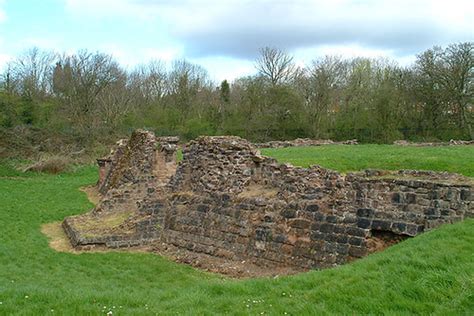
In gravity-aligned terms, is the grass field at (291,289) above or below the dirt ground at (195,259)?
above

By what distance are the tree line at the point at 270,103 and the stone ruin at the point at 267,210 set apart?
933 inches

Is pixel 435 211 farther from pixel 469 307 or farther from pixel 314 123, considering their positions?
pixel 314 123

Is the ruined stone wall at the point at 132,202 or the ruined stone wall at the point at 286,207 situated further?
the ruined stone wall at the point at 132,202

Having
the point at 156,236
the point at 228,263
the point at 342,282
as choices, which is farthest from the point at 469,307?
the point at 156,236

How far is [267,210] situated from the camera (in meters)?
12.2

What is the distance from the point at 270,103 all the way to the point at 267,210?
2991 centimetres

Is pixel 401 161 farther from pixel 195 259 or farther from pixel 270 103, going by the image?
pixel 270 103

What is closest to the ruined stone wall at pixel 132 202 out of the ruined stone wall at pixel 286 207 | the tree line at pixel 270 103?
the ruined stone wall at pixel 286 207

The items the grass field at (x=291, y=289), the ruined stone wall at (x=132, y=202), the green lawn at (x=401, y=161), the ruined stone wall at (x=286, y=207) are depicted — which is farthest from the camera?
the green lawn at (x=401, y=161)

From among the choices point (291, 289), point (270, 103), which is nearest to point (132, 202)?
point (291, 289)

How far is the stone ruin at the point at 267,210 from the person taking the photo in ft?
33.4

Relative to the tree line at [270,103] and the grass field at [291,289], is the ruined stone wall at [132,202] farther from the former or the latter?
the tree line at [270,103]

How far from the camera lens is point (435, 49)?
38031mm

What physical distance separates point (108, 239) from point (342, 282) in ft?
26.9
